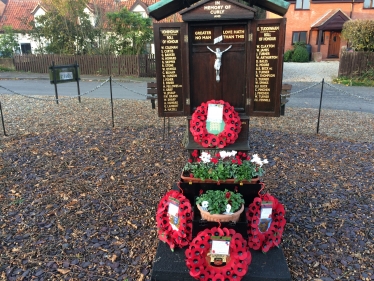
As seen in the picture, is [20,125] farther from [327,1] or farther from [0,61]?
[327,1]

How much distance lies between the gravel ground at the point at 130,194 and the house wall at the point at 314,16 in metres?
24.2

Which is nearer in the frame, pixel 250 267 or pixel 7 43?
pixel 250 267

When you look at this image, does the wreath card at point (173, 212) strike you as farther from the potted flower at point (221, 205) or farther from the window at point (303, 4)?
the window at point (303, 4)

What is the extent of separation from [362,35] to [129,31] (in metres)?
13.4

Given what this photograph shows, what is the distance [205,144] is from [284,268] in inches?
71.9

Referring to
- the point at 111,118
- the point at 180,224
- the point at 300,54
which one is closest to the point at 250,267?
the point at 180,224

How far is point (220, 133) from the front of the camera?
432 centimetres

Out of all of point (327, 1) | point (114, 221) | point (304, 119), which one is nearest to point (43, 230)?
point (114, 221)

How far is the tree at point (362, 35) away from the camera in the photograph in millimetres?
17547

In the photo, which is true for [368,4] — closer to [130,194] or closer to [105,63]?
[105,63]

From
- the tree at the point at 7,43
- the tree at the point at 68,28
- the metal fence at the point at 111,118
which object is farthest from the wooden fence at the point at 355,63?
the tree at the point at 7,43

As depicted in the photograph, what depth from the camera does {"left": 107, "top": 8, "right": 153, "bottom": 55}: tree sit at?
804 inches

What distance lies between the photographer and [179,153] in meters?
6.53

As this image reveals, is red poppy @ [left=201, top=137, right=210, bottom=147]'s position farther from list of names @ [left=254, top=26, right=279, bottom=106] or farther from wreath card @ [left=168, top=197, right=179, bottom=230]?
wreath card @ [left=168, top=197, right=179, bottom=230]
